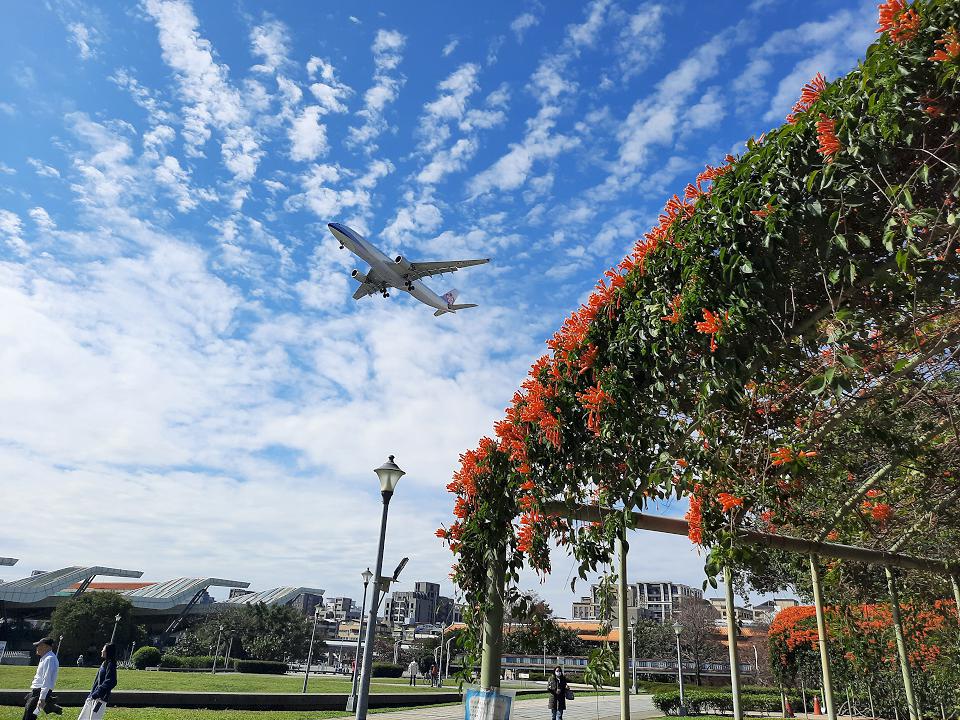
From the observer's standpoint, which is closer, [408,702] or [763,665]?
[408,702]

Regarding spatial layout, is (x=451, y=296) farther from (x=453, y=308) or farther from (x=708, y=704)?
(x=708, y=704)

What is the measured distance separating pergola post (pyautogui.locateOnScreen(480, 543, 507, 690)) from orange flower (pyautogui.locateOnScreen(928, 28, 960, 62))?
13.6 feet

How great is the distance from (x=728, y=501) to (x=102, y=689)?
928cm

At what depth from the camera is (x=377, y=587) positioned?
9016mm

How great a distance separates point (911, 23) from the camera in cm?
333

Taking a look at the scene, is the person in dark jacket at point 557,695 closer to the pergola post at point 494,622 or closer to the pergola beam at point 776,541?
the pergola beam at point 776,541

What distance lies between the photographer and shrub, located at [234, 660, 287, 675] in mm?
49469

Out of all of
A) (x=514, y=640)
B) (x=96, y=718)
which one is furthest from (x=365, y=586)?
(x=514, y=640)

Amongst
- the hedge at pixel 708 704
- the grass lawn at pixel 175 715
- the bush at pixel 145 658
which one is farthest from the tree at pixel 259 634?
the grass lawn at pixel 175 715

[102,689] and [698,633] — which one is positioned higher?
[698,633]

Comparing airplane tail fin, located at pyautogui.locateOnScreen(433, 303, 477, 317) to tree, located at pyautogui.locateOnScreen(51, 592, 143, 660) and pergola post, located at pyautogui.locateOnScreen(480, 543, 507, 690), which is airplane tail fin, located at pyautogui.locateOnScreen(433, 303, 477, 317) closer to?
pergola post, located at pyautogui.locateOnScreen(480, 543, 507, 690)

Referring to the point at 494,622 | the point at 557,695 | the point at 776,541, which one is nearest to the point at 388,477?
the point at 494,622

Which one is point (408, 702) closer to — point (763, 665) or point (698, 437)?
point (698, 437)

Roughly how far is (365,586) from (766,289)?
74.2ft
